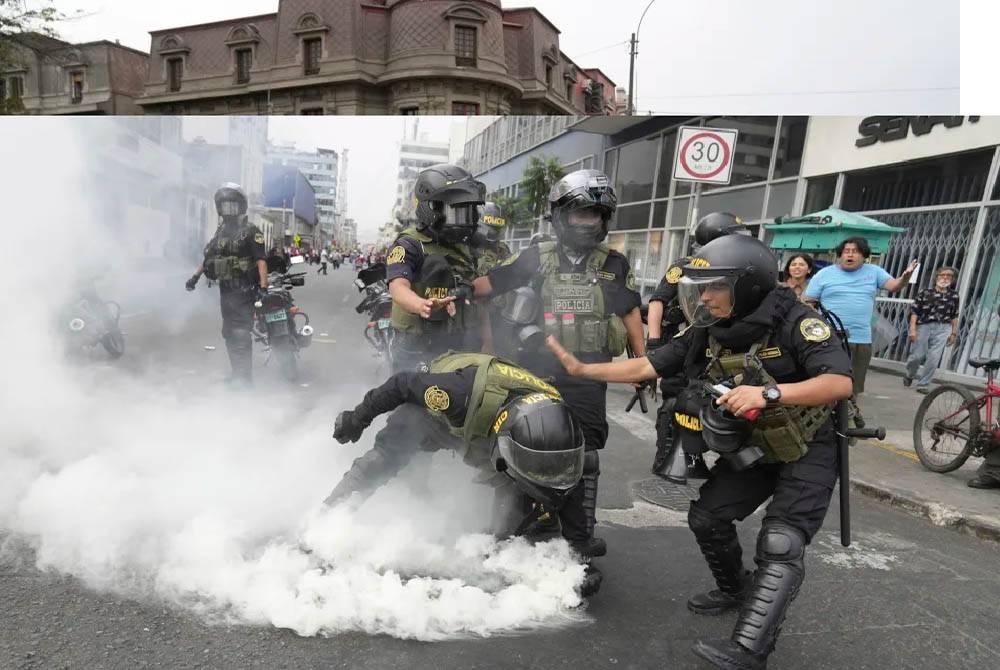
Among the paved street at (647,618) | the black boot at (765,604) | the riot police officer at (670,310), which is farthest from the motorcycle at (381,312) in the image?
the black boot at (765,604)

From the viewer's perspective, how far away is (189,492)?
11.1ft

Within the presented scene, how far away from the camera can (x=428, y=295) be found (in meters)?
3.35

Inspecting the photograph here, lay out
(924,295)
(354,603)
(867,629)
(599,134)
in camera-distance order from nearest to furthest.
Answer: (354,603) → (867,629) → (924,295) → (599,134)

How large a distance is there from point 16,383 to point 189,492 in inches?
105

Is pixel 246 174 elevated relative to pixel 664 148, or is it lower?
lower

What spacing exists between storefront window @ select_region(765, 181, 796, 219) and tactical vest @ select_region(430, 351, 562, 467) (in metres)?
9.46

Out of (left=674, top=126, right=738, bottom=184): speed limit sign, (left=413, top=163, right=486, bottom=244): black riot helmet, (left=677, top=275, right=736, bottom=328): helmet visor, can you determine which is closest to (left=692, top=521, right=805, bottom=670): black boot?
(left=677, top=275, right=736, bottom=328): helmet visor

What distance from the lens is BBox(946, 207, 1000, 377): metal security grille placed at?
26.8 ft

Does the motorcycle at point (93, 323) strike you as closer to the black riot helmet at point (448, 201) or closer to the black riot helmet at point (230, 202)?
the black riot helmet at point (230, 202)

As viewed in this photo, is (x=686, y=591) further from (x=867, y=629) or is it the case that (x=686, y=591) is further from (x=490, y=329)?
(x=490, y=329)

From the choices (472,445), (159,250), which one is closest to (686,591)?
(472,445)

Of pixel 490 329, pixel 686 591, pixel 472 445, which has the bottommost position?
pixel 686 591

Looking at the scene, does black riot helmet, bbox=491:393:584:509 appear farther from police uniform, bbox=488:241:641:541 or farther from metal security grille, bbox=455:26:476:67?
metal security grille, bbox=455:26:476:67

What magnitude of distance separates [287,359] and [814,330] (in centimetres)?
551
